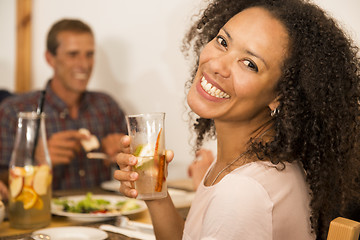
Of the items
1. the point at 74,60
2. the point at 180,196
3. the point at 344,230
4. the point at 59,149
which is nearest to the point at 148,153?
the point at 344,230

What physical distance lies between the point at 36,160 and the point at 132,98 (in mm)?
1560

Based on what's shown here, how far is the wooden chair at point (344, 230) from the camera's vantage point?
0.77 m

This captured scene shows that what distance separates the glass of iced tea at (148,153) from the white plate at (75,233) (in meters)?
0.26

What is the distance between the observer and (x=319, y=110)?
1.13 metres

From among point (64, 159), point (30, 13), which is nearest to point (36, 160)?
point (64, 159)

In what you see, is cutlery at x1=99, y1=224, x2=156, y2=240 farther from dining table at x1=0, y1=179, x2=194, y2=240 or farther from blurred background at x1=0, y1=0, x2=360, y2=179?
blurred background at x1=0, y1=0, x2=360, y2=179

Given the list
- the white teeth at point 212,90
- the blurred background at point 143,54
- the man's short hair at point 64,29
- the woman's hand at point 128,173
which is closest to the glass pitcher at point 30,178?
the woman's hand at point 128,173

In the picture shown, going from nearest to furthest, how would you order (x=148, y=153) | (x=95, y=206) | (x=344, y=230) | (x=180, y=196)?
(x=344, y=230) → (x=148, y=153) → (x=95, y=206) → (x=180, y=196)

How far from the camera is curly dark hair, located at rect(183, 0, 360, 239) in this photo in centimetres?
111

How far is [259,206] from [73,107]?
6.97 feet

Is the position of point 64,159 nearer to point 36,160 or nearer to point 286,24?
point 36,160

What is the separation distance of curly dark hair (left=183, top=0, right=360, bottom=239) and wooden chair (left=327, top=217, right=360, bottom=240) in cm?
30

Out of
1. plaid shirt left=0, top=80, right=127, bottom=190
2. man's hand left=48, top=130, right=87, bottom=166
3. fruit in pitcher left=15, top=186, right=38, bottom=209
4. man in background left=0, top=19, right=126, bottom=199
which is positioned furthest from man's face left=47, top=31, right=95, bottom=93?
fruit in pitcher left=15, top=186, right=38, bottom=209

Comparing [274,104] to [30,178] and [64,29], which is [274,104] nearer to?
[30,178]
